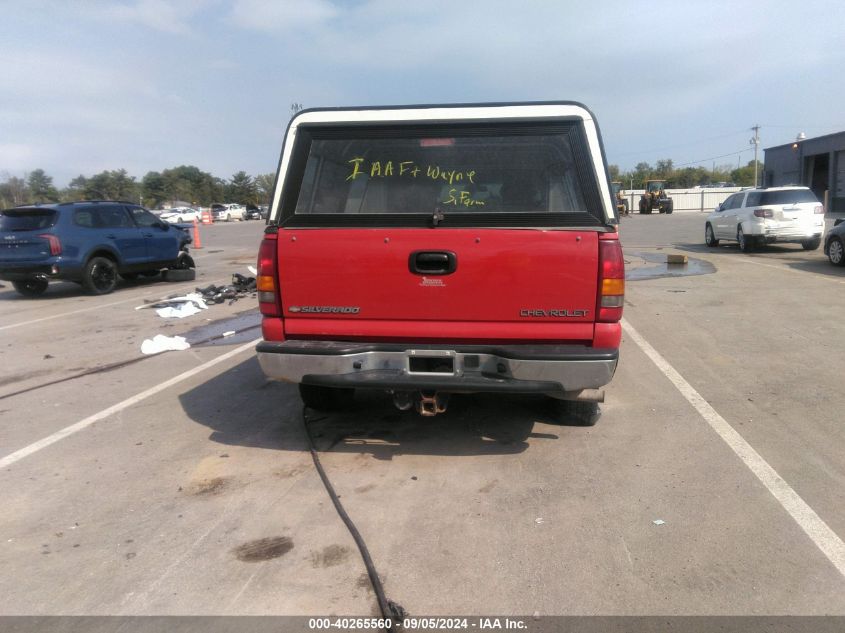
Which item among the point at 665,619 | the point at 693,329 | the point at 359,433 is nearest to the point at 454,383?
the point at 359,433

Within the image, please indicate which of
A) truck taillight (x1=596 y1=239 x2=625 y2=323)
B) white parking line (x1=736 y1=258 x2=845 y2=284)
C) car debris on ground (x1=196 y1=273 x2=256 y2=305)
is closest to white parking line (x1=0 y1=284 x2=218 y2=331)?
car debris on ground (x1=196 y1=273 x2=256 y2=305)

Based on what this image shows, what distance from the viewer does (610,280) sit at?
3986mm

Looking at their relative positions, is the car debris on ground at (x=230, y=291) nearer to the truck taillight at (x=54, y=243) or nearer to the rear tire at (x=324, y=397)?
the truck taillight at (x=54, y=243)

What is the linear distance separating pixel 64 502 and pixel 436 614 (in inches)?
100

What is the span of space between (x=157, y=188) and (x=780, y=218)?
86.8 metres

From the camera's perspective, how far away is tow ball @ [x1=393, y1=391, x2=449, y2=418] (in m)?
4.33

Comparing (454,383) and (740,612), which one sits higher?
(454,383)

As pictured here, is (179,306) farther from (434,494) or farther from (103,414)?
(434,494)

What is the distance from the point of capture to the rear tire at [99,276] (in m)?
12.7

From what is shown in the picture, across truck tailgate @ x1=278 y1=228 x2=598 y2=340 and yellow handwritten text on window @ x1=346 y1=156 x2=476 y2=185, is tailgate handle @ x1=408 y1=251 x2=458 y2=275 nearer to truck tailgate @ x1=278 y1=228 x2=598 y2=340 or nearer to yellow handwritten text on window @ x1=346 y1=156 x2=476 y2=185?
truck tailgate @ x1=278 y1=228 x2=598 y2=340

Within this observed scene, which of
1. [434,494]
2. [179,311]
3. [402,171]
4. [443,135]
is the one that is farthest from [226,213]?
[434,494]

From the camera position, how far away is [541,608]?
114 inches

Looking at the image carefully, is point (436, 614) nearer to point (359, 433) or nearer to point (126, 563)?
point (126, 563)

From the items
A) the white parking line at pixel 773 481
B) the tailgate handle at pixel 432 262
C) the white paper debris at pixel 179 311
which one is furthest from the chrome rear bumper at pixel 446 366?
the white paper debris at pixel 179 311
